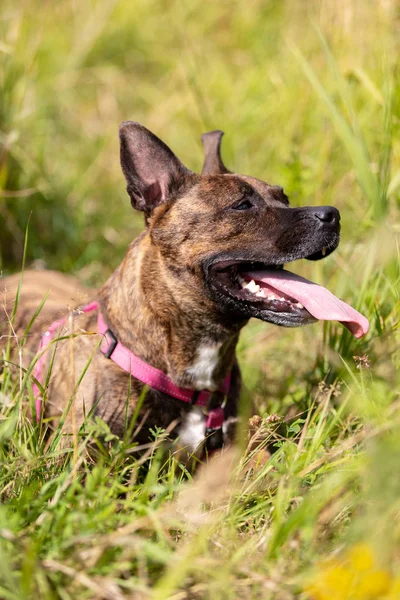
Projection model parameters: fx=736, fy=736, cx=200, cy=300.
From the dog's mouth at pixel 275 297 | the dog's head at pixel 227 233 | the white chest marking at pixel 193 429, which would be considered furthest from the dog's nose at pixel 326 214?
the white chest marking at pixel 193 429

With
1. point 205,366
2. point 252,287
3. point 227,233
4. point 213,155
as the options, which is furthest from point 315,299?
point 213,155

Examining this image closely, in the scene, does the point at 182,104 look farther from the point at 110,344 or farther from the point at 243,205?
the point at 110,344

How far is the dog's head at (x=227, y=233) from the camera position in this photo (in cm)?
310

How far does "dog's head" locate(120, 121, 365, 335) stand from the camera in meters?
3.10

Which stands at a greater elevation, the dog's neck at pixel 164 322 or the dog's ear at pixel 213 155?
the dog's ear at pixel 213 155

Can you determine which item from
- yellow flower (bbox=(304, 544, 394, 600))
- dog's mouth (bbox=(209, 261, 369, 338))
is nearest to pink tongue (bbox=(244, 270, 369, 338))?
dog's mouth (bbox=(209, 261, 369, 338))

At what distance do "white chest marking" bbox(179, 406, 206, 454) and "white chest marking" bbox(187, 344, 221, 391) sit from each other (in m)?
0.11

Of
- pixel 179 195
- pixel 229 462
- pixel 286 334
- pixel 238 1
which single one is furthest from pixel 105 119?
pixel 229 462

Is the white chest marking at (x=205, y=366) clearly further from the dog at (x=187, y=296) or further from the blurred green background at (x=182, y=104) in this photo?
the blurred green background at (x=182, y=104)

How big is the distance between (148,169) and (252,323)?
1.69 meters

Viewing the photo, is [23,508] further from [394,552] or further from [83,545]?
[394,552]

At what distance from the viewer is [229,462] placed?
2.84m

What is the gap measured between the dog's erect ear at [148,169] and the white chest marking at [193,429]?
0.96m

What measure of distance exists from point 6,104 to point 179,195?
2.37 m
